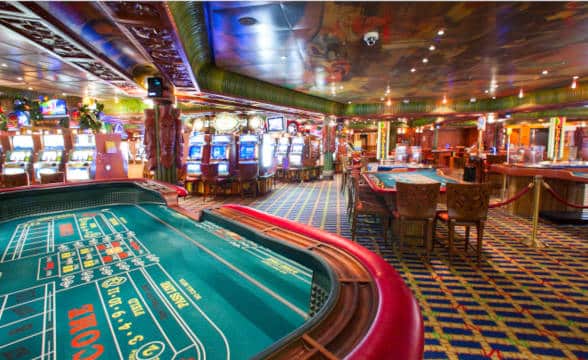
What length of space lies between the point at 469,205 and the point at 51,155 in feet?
33.1

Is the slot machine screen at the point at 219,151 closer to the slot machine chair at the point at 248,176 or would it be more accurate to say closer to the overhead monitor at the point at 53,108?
the slot machine chair at the point at 248,176

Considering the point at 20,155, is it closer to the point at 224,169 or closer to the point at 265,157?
the point at 224,169

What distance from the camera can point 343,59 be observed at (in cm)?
596

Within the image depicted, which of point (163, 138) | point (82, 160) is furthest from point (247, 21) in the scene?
point (82, 160)

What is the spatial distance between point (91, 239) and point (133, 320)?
3.81 feet

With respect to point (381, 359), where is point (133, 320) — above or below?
below

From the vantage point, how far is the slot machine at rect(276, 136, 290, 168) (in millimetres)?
11301

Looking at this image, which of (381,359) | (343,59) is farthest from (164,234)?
(343,59)

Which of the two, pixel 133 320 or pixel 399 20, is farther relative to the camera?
pixel 399 20

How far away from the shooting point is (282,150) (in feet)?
37.3

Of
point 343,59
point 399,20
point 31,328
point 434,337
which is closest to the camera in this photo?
point 31,328

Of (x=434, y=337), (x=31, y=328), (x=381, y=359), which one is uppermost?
(x=381, y=359)

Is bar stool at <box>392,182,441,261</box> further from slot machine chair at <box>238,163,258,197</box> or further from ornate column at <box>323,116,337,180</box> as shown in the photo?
ornate column at <box>323,116,337,180</box>

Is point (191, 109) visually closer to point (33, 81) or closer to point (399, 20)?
point (33, 81)
